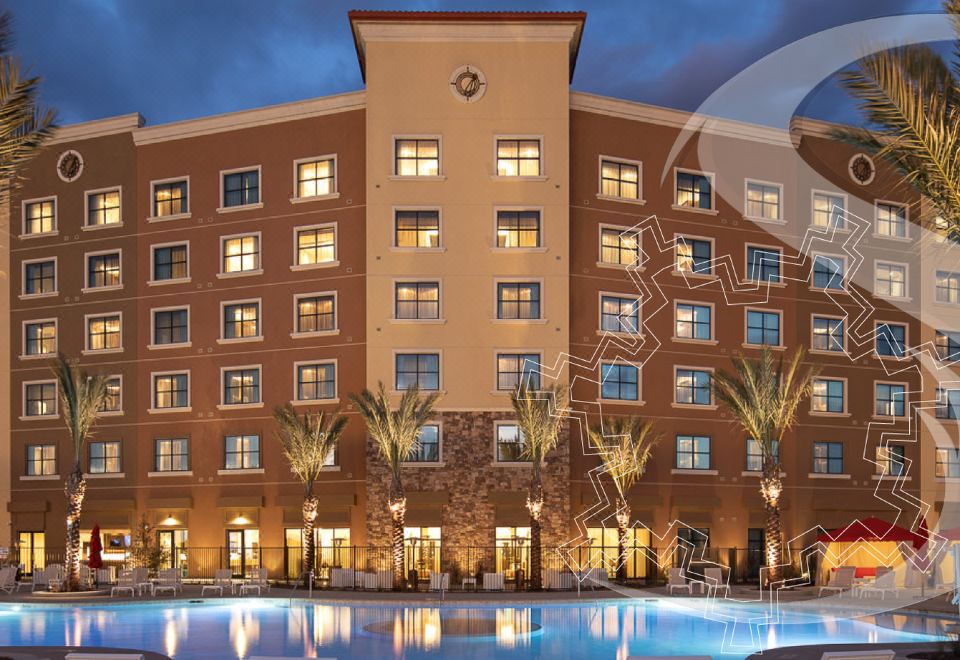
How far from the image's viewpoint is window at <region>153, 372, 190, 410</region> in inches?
1625

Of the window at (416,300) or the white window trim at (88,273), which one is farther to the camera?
the white window trim at (88,273)

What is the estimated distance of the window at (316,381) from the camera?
3916cm

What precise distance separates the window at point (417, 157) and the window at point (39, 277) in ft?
52.7

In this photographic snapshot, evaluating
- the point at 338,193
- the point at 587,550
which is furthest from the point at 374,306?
the point at 587,550

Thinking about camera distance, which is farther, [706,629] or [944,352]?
[944,352]

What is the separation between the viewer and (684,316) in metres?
40.6

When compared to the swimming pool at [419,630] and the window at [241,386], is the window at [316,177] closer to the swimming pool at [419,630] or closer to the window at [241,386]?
the window at [241,386]

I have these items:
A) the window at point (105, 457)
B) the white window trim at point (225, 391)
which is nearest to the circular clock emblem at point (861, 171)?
the white window trim at point (225, 391)

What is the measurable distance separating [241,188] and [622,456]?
60.2 feet

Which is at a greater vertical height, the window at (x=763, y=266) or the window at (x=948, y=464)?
the window at (x=763, y=266)

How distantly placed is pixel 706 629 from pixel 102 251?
29.5m

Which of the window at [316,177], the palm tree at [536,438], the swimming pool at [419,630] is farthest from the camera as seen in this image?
the window at [316,177]

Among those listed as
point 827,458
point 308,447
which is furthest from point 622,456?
point 827,458

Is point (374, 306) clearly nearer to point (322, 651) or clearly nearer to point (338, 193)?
point (338, 193)
